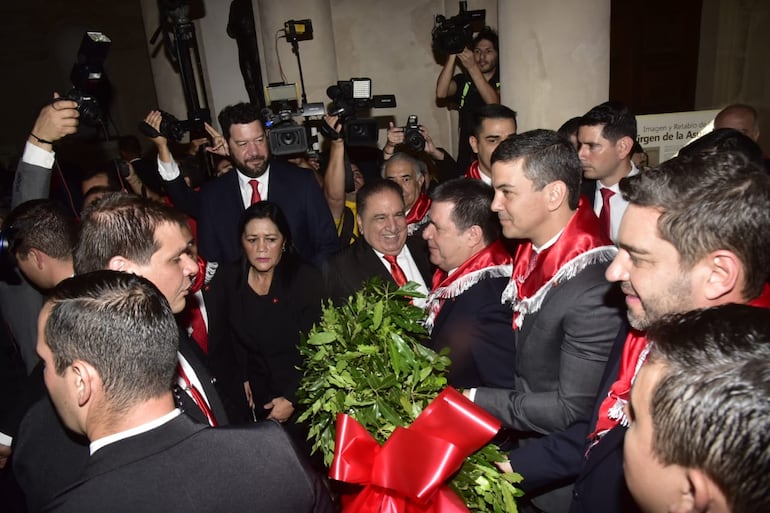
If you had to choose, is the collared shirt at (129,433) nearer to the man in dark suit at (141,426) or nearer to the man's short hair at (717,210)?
the man in dark suit at (141,426)

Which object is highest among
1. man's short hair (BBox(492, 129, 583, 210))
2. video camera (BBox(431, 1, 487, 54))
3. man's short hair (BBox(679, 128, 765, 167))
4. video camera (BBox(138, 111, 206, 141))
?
video camera (BBox(431, 1, 487, 54))

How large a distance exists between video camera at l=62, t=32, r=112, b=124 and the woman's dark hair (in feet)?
3.72

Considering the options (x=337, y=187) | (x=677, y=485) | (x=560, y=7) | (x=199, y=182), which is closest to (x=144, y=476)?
(x=677, y=485)

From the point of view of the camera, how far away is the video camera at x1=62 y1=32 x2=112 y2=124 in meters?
3.29

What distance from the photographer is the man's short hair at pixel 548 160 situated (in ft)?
7.39

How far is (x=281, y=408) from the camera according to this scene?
3.33 metres

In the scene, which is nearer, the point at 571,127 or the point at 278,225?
the point at 278,225

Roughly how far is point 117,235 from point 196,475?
1040 millimetres

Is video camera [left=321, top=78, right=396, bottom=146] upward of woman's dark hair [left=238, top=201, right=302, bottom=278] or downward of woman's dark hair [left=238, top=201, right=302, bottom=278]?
upward

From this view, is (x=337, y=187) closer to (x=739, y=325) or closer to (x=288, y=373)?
(x=288, y=373)

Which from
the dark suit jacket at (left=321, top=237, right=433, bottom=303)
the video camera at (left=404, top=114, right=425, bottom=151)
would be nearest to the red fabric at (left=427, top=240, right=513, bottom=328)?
the dark suit jacket at (left=321, top=237, right=433, bottom=303)

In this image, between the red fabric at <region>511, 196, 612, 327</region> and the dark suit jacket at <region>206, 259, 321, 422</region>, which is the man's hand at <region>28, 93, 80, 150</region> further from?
the red fabric at <region>511, 196, 612, 327</region>

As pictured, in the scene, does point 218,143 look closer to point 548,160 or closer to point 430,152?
point 430,152

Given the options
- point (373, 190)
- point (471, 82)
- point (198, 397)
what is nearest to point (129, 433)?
point (198, 397)
